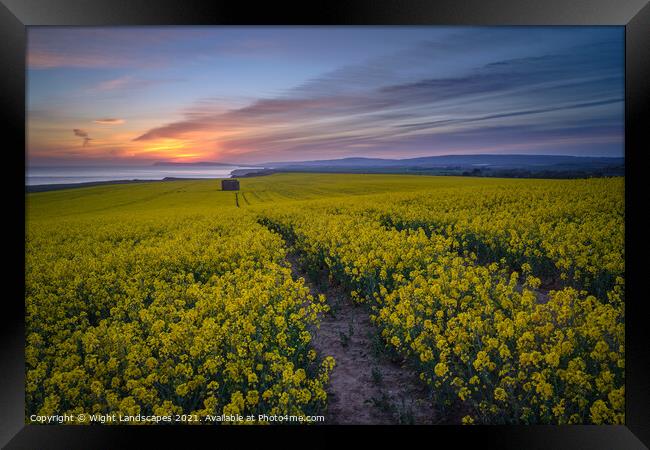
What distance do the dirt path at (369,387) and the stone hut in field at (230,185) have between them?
2.14 meters

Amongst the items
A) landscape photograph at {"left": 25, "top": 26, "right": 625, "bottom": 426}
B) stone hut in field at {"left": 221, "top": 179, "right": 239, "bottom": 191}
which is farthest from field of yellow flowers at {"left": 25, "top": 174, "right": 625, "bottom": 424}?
stone hut in field at {"left": 221, "top": 179, "right": 239, "bottom": 191}

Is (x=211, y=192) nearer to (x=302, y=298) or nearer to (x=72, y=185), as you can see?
(x=72, y=185)

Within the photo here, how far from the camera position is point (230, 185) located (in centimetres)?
563

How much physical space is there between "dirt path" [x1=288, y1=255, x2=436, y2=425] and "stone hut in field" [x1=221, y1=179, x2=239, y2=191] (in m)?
2.14

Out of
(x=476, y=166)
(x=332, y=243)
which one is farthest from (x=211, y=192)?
(x=476, y=166)

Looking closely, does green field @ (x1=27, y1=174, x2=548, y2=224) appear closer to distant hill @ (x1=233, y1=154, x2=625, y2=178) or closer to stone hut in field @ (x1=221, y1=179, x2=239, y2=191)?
stone hut in field @ (x1=221, y1=179, x2=239, y2=191)

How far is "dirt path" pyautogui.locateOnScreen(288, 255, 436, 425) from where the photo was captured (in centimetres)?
416

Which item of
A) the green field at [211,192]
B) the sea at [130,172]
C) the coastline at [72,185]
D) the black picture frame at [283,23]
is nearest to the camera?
the black picture frame at [283,23]

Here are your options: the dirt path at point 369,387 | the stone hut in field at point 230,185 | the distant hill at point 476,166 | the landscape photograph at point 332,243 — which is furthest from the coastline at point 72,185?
the dirt path at point 369,387

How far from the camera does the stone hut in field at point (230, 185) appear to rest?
18.3 ft

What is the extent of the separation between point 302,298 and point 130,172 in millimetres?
2576

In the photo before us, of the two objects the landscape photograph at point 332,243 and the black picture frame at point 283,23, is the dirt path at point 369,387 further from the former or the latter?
the black picture frame at point 283,23

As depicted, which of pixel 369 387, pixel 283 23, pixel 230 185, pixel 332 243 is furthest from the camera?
pixel 332 243

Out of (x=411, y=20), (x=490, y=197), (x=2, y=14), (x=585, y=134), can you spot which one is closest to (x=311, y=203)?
(x=490, y=197)
